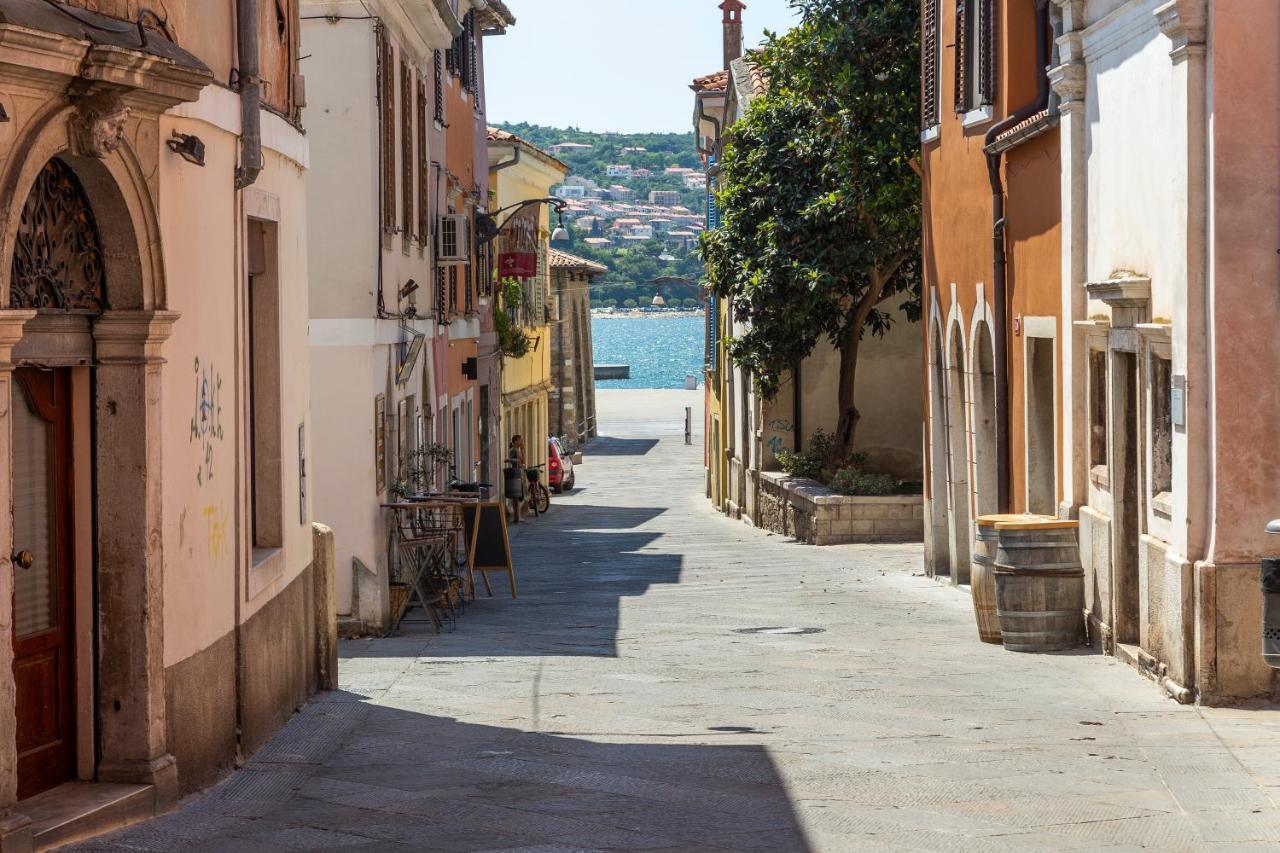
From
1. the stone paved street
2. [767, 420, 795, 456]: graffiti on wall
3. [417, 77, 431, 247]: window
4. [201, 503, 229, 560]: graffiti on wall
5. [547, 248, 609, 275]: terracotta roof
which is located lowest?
the stone paved street

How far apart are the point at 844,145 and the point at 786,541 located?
605cm

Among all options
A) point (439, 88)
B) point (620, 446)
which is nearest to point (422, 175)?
point (439, 88)

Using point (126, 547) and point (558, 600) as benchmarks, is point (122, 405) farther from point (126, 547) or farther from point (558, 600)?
point (558, 600)

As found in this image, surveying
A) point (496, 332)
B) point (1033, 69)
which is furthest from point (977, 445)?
point (496, 332)

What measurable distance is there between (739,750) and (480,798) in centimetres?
169

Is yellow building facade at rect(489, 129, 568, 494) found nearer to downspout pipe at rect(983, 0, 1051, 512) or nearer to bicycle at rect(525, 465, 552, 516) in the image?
bicycle at rect(525, 465, 552, 516)

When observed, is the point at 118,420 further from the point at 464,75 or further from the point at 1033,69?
the point at 464,75

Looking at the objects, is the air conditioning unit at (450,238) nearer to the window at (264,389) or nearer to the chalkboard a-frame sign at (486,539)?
the chalkboard a-frame sign at (486,539)

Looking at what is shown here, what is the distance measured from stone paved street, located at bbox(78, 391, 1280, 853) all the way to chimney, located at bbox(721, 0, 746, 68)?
3408 centimetres

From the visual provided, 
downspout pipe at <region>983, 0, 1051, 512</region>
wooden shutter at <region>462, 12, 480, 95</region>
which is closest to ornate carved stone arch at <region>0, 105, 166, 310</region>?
downspout pipe at <region>983, 0, 1051, 512</region>

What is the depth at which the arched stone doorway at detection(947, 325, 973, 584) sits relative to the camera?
63.1 feet

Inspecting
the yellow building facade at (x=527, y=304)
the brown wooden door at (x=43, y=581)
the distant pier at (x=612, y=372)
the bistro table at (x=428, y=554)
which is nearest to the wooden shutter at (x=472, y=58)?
the yellow building facade at (x=527, y=304)

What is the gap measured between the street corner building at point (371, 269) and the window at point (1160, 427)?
284 inches

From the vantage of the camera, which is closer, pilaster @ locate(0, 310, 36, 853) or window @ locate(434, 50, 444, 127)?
pilaster @ locate(0, 310, 36, 853)
